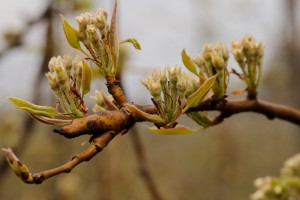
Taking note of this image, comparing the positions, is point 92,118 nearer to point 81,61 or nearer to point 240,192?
point 81,61

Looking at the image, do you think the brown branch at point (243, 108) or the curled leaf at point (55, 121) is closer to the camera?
the curled leaf at point (55, 121)

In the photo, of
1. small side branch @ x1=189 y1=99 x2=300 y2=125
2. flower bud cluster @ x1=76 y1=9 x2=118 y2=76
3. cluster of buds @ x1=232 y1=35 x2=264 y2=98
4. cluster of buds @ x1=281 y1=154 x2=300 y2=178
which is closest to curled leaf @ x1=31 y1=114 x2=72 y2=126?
flower bud cluster @ x1=76 y1=9 x2=118 y2=76

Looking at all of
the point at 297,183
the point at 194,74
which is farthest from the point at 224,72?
the point at 297,183

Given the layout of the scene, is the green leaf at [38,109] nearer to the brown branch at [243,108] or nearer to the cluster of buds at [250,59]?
the brown branch at [243,108]

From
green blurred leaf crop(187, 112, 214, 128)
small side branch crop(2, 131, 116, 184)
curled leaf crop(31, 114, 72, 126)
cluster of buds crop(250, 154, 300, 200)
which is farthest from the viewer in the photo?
cluster of buds crop(250, 154, 300, 200)

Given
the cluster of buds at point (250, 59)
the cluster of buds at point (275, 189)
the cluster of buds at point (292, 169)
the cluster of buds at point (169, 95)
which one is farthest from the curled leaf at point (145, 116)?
the cluster of buds at point (292, 169)

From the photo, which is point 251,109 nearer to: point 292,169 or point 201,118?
point 201,118

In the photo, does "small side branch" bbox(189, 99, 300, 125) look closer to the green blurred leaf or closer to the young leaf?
the green blurred leaf
